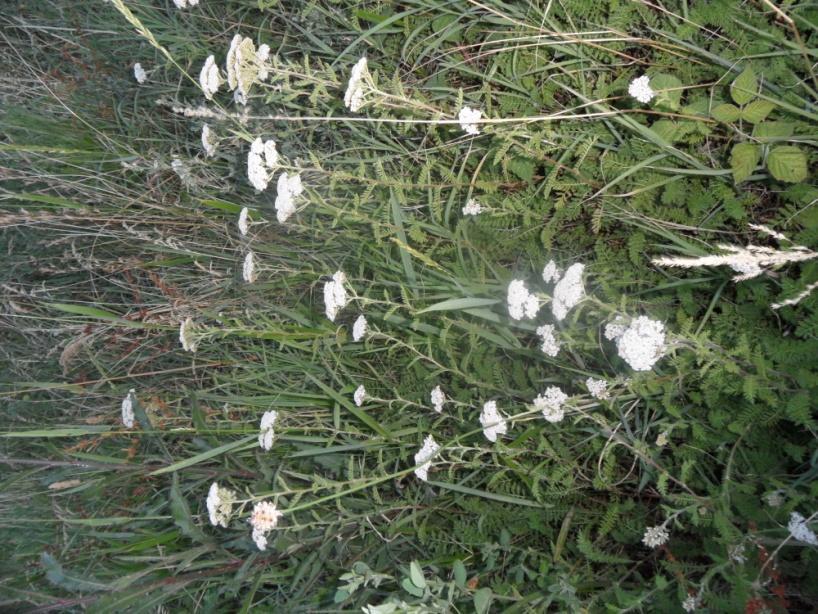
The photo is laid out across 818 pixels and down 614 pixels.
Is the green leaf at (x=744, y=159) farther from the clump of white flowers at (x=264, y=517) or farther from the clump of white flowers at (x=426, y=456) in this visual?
the clump of white flowers at (x=264, y=517)

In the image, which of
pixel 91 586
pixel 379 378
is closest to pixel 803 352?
pixel 379 378

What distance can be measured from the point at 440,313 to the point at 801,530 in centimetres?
113

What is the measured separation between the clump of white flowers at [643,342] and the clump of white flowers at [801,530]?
0.44m

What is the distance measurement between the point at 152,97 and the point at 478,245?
1785 millimetres

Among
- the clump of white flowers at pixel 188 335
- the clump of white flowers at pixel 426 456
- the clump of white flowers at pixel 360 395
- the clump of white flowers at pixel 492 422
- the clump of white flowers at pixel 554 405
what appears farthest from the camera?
the clump of white flowers at pixel 188 335

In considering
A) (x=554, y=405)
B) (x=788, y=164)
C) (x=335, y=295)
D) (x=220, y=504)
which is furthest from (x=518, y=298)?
(x=220, y=504)

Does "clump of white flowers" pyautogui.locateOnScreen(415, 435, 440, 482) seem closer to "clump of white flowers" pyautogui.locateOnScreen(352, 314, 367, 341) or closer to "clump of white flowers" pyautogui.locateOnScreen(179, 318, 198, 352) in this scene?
"clump of white flowers" pyautogui.locateOnScreen(352, 314, 367, 341)

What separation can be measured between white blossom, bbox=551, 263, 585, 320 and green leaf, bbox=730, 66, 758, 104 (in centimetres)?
55

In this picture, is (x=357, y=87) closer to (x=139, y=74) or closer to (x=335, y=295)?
(x=335, y=295)

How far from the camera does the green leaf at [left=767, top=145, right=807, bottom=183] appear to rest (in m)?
1.58

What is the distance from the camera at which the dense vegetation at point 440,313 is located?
1.66m

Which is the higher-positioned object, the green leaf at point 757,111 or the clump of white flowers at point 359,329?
the green leaf at point 757,111

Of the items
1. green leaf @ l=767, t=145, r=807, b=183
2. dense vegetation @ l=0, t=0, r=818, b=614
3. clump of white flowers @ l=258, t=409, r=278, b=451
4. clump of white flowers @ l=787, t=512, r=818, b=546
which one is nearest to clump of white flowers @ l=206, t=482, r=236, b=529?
dense vegetation @ l=0, t=0, r=818, b=614

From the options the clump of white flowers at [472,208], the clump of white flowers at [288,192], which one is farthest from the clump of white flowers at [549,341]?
the clump of white flowers at [288,192]
